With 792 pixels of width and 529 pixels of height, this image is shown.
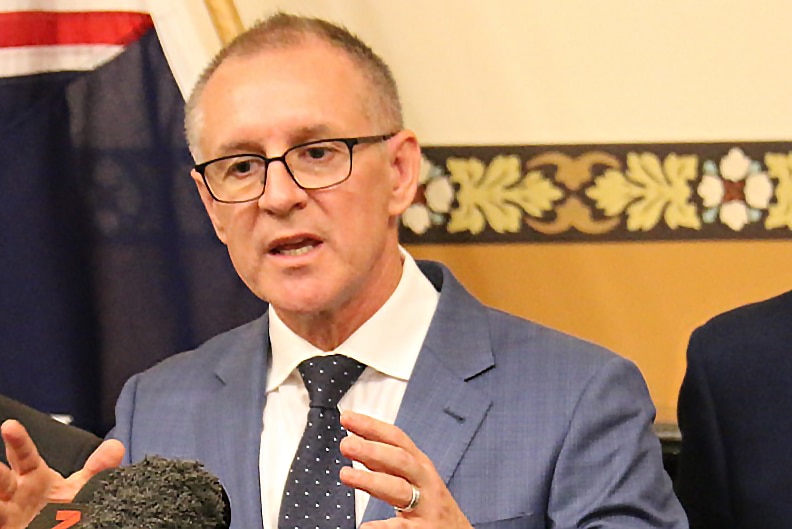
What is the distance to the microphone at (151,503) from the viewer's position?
2.35ft

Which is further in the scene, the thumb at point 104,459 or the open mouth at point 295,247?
the open mouth at point 295,247

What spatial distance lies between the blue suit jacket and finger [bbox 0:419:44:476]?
361 mm

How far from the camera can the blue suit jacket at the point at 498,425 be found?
1.30 m

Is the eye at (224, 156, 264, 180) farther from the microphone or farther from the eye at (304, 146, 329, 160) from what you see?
the microphone

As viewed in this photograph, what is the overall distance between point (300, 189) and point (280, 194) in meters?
0.03

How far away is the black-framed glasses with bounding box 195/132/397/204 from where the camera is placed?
1.36m

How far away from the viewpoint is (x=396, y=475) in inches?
37.5

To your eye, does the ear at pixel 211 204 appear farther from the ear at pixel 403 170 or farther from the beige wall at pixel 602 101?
the beige wall at pixel 602 101

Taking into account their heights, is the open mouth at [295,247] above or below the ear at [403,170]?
below

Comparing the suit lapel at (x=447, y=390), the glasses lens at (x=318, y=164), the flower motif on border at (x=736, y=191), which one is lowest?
the suit lapel at (x=447, y=390)

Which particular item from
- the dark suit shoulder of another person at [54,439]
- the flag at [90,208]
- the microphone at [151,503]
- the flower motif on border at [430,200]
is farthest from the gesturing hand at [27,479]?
the flower motif on border at [430,200]

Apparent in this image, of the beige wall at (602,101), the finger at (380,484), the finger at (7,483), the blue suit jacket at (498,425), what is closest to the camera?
the finger at (380,484)

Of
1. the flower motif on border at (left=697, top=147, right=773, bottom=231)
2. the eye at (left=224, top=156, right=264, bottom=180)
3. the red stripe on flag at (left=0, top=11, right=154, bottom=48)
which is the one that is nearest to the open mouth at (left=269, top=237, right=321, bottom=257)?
the eye at (left=224, top=156, right=264, bottom=180)

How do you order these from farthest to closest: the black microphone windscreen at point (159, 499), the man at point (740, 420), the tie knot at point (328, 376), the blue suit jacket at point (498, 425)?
the man at point (740, 420), the tie knot at point (328, 376), the blue suit jacket at point (498, 425), the black microphone windscreen at point (159, 499)
